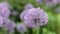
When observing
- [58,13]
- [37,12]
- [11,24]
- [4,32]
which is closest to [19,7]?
[58,13]

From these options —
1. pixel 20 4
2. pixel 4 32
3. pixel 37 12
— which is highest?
pixel 20 4

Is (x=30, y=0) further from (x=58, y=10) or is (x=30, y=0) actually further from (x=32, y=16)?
(x=32, y=16)

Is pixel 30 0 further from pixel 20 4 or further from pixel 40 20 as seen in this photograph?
pixel 40 20

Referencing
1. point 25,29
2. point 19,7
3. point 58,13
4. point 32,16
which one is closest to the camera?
point 32,16

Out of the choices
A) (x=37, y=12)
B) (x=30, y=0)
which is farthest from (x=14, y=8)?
(x=37, y=12)

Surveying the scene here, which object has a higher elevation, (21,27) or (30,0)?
(30,0)

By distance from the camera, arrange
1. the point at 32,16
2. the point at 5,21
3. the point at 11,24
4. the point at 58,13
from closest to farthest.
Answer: the point at 32,16 < the point at 5,21 < the point at 11,24 < the point at 58,13

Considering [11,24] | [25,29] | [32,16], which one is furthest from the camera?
[25,29]

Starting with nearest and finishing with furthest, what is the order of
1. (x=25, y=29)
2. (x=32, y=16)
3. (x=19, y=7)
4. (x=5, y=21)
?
(x=32, y=16)
(x=5, y=21)
(x=25, y=29)
(x=19, y=7)

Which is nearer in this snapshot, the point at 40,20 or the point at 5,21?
the point at 40,20
